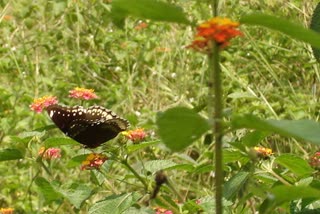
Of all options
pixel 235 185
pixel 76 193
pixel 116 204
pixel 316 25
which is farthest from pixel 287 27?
pixel 76 193

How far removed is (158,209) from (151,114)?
186cm

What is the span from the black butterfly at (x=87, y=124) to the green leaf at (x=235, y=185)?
37cm

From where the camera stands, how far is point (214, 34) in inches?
24.2

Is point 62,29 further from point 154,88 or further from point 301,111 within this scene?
point 301,111

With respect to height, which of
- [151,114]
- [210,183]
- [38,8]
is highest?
[38,8]

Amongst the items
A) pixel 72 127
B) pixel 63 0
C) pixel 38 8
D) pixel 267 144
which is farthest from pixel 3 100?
pixel 72 127

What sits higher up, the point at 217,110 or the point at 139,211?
the point at 217,110

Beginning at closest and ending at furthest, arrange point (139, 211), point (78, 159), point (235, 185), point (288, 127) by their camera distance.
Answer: point (288, 127)
point (235, 185)
point (139, 211)
point (78, 159)

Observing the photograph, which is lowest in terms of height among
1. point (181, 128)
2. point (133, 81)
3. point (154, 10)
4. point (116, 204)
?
point (133, 81)

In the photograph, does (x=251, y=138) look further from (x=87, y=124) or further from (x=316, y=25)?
(x=87, y=124)

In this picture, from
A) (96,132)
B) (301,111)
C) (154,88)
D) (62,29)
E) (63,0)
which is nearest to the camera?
(96,132)

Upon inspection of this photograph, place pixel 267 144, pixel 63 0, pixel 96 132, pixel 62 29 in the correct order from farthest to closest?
1. pixel 62 29
2. pixel 63 0
3. pixel 267 144
4. pixel 96 132

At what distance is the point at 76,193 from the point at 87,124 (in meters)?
0.16

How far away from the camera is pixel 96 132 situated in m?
1.52
